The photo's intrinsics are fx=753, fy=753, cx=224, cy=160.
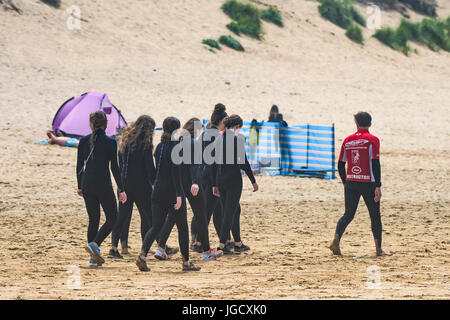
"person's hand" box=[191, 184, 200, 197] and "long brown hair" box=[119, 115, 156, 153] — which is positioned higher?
"long brown hair" box=[119, 115, 156, 153]

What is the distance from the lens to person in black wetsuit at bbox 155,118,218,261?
8.09 metres

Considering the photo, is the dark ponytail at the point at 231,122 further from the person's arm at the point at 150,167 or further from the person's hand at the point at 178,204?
the person's hand at the point at 178,204

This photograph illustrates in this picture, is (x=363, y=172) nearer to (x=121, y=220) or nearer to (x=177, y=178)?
(x=177, y=178)

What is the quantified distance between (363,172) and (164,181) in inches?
91.8

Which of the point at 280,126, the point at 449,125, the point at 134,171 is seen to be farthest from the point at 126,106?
the point at 134,171

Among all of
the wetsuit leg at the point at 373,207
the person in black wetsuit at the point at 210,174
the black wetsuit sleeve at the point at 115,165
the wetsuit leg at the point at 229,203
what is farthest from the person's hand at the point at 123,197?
the wetsuit leg at the point at 373,207

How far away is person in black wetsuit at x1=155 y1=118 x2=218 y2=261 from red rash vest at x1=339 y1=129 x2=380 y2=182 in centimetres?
172

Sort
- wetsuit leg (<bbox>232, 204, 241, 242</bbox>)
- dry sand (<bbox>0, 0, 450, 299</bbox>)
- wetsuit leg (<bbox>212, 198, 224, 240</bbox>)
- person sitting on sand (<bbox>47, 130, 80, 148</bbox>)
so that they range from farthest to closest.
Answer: person sitting on sand (<bbox>47, 130, 80, 148</bbox>) → wetsuit leg (<bbox>212, 198, 224, 240</bbox>) → wetsuit leg (<bbox>232, 204, 241, 242</bbox>) → dry sand (<bbox>0, 0, 450, 299</bbox>)

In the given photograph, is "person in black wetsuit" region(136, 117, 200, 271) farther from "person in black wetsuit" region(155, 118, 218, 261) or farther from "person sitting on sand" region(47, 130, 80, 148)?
"person sitting on sand" region(47, 130, 80, 148)

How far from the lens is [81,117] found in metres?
20.5

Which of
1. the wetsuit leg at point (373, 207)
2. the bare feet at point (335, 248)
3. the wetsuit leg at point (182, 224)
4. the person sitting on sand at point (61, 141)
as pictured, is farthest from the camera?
the person sitting on sand at point (61, 141)

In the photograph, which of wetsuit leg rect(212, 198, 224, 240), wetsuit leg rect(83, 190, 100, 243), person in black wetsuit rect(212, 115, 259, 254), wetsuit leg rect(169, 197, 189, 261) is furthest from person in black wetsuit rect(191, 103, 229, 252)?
wetsuit leg rect(83, 190, 100, 243)

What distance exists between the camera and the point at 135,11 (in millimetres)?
38469

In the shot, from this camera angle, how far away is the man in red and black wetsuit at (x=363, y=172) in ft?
27.8
